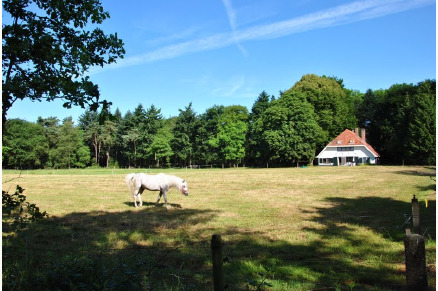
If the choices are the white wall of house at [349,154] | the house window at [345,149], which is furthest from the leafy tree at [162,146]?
the house window at [345,149]

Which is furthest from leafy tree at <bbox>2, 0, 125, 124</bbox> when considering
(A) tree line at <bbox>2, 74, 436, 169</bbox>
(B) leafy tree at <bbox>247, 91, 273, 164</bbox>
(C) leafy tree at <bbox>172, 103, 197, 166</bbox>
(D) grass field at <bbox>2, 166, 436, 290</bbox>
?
(C) leafy tree at <bbox>172, 103, 197, 166</bbox>

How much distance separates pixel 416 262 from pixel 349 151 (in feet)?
251

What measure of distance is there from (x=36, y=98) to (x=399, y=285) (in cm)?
667

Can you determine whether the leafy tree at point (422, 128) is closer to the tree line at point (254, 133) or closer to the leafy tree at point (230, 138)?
the tree line at point (254, 133)

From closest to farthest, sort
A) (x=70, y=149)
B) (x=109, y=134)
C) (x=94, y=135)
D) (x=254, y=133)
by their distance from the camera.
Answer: (x=254, y=133) → (x=70, y=149) → (x=109, y=134) → (x=94, y=135)

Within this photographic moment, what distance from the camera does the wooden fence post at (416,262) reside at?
3414 millimetres

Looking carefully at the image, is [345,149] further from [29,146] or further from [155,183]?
[29,146]

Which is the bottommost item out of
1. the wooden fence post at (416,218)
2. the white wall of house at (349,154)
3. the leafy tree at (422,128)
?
the wooden fence post at (416,218)

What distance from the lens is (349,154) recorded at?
247 ft

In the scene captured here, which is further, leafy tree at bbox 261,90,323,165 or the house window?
the house window

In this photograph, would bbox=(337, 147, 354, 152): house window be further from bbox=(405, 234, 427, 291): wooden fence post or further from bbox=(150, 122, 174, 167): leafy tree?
bbox=(405, 234, 427, 291): wooden fence post

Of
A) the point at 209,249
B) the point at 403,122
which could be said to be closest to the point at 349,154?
the point at 403,122

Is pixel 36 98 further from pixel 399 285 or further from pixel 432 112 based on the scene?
pixel 432 112

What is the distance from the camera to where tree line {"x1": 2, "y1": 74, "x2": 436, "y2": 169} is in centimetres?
6600
